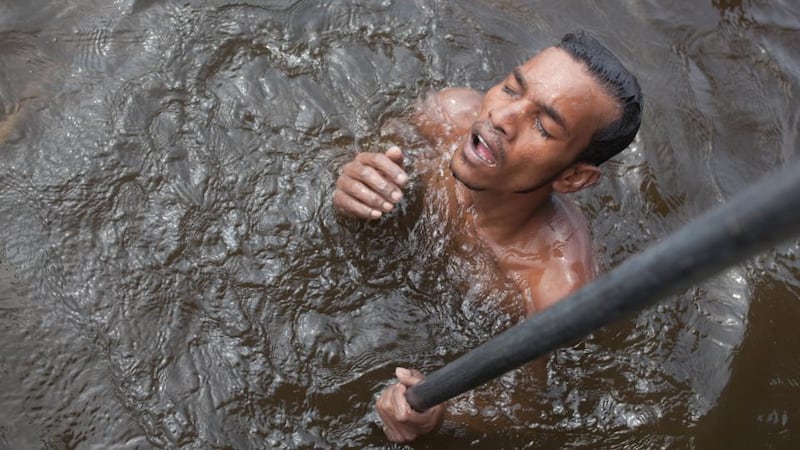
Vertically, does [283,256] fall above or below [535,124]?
below

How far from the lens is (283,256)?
3557 millimetres

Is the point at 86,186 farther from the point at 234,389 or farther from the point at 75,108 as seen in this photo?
the point at 234,389

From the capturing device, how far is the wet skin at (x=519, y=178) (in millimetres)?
3031

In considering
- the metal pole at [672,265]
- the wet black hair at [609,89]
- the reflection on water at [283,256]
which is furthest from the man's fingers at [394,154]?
the metal pole at [672,265]

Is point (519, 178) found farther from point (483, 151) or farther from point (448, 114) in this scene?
point (448, 114)

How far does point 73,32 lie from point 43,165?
2.91 feet

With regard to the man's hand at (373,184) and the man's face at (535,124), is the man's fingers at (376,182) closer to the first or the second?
the man's hand at (373,184)

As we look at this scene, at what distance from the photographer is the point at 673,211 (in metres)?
4.23

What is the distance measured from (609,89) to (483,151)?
21.4 inches

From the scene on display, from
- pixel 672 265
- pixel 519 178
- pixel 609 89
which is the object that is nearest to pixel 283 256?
pixel 519 178

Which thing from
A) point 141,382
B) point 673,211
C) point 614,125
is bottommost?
point 673,211

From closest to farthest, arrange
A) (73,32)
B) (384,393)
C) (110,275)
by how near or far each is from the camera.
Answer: (384,393) < (110,275) < (73,32)

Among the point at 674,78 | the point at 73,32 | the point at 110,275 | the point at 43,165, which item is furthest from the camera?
the point at 674,78

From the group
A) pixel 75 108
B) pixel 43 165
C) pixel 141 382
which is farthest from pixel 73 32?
pixel 141 382
